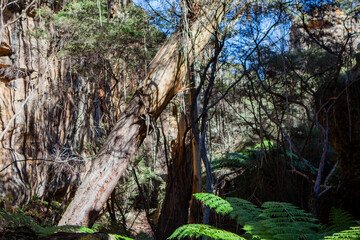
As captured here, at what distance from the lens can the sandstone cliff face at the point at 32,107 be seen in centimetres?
773

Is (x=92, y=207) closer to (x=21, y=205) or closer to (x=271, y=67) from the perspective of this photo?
(x=271, y=67)

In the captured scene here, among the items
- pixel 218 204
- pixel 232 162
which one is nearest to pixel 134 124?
pixel 218 204


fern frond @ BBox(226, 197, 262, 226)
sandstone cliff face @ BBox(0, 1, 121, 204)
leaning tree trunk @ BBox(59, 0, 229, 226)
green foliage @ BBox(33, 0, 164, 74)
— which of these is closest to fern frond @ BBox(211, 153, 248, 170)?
green foliage @ BBox(33, 0, 164, 74)

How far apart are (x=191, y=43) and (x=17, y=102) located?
6.64 metres

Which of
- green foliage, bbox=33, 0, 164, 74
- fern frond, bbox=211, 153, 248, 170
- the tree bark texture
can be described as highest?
green foliage, bbox=33, 0, 164, 74

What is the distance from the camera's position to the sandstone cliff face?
773cm

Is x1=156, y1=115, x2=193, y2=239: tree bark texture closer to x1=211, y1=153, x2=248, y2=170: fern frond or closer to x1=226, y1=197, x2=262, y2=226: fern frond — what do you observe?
x1=226, y1=197, x2=262, y2=226: fern frond

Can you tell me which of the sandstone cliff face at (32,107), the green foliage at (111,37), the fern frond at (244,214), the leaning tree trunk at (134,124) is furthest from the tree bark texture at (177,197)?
the sandstone cliff face at (32,107)

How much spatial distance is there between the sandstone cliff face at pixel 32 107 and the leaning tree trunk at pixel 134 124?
13.5 feet

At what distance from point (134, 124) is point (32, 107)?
19.6ft

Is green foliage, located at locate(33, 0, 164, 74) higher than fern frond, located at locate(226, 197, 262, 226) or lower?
higher

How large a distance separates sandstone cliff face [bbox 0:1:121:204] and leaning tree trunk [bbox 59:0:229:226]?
411 centimetres

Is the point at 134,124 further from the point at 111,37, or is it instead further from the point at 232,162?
the point at 232,162

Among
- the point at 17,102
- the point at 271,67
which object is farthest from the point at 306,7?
the point at 17,102
